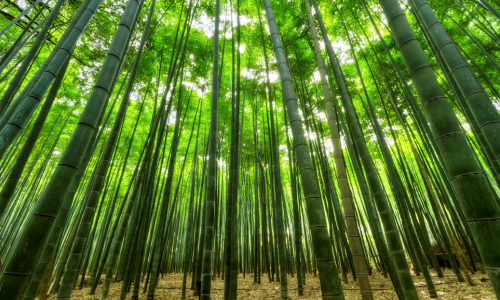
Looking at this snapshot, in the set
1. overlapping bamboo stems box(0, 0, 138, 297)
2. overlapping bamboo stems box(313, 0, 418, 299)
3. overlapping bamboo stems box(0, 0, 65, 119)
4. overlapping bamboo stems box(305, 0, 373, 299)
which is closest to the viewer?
overlapping bamboo stems box(0, 0, 138, 297)

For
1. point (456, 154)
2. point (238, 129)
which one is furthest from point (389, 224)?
point (238, 129)

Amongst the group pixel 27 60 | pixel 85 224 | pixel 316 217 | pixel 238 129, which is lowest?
pixel 316 217

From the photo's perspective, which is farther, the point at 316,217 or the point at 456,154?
the point at 316,217

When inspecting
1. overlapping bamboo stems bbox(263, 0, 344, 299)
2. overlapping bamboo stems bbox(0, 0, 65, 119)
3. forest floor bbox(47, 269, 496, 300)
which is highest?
overlapping bamboo stems bbox(0, 0, 65, 119)

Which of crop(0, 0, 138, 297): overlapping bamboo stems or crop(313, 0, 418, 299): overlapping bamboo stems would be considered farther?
crop(313, 0, 418, 299): overlapping bamboo stems

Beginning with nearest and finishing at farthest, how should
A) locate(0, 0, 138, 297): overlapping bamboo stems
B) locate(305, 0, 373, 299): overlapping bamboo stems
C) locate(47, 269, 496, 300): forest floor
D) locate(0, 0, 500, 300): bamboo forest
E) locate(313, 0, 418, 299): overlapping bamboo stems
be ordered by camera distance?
1. locate(0, 0, 138, 297): overlapping bamboo stems
2. locate(0, 0, 500, 300): bamboo forest
3. locate(313, 0, 418, 299): overlapping bamboo stems
4. locate(305, 0, 373, 299): overlapping bamboo stems
5. locate(47, 269, 496, 300): forest floor

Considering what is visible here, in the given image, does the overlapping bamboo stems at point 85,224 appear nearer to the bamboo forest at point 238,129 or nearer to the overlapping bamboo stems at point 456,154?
the bamboo forest at point 238,129

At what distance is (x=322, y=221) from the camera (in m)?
1.11

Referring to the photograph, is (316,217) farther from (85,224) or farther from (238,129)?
(85,224)

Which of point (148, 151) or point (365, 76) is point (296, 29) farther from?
point (148, 151)

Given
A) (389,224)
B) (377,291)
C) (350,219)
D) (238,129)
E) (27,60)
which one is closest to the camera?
(389,224)

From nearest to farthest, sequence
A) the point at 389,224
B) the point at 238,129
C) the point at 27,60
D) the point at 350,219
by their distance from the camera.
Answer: the point at 389,224 < the point at 350,219 < the point at 27,60 < the point at 238,129

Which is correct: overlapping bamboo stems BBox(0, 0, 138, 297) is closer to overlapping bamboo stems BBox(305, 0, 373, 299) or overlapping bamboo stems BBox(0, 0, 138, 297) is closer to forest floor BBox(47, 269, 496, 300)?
overlapping bamboo stems BBox(305, 0, 373, 299)

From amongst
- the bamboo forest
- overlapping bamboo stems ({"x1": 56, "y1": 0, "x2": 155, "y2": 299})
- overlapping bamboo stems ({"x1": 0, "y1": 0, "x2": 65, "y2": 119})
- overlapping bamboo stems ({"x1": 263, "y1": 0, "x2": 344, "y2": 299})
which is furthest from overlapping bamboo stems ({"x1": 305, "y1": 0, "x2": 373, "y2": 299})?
overlapping bamboo stems ({"x1": 0, "y1": 0, "x2": 65, "y2": 119})
